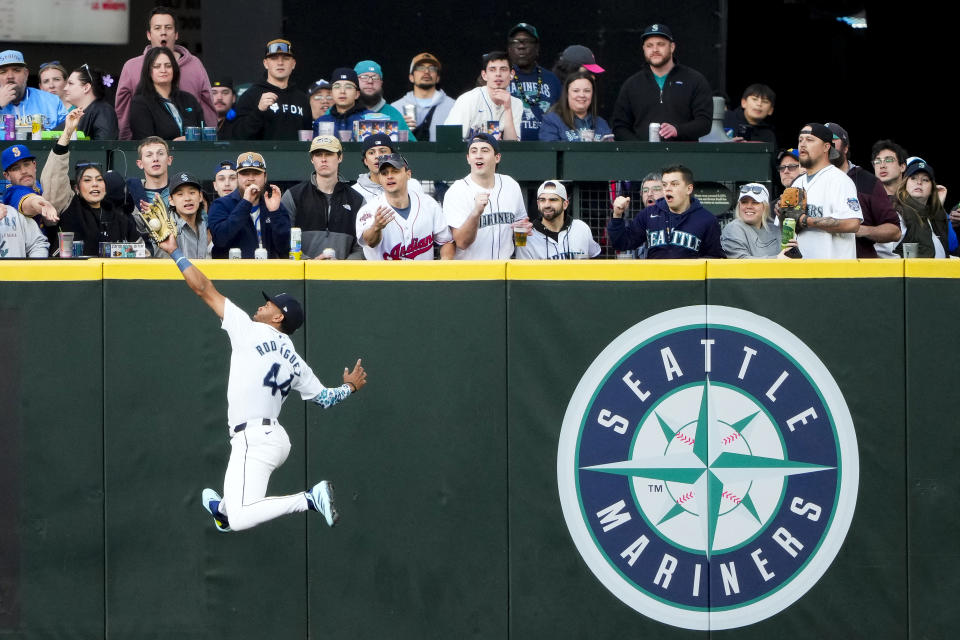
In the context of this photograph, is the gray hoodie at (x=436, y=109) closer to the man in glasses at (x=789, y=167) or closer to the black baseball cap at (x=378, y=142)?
Answer: the black baseball cap at (x=378, y=142)

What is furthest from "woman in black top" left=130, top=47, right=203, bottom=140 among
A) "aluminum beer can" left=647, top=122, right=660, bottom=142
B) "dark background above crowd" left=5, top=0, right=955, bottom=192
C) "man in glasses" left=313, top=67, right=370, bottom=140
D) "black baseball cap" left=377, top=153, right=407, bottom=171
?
"aluminum beer can" left=647, top=122, right=660, bottom=142

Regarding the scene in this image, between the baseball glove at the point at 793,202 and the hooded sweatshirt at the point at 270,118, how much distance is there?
14.4ft

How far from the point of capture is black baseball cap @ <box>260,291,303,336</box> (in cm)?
909

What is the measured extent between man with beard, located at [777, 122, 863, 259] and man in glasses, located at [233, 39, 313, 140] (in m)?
4.46

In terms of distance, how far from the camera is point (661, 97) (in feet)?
40.2

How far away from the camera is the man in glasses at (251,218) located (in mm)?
10234

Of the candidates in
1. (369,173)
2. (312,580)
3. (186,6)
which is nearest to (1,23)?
(186,6)

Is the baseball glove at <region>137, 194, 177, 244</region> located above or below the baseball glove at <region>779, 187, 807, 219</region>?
below

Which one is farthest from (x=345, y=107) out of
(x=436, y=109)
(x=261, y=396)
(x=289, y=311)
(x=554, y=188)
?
(x=261, y=396)

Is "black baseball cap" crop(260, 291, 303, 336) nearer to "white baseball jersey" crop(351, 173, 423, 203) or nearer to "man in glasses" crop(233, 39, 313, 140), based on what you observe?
"white baseball jersey" crop(351, 173, 423, 203)

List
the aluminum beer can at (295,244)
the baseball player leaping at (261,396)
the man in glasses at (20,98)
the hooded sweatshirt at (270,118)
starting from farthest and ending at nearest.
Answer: the man in glasses at (20,98) → the hooded sweatshirt at (270,118) → the aluminum beer can at (295,244) → the baseball player leaping at (261,396)

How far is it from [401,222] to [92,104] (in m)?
3.54

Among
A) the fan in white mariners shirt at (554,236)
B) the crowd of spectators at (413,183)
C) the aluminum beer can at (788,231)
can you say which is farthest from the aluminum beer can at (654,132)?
the aluminum beer can at (788,231)

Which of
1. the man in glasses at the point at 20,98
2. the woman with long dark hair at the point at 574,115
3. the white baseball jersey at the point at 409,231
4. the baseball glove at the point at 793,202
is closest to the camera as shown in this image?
the baseball glove at the point at 793,202
